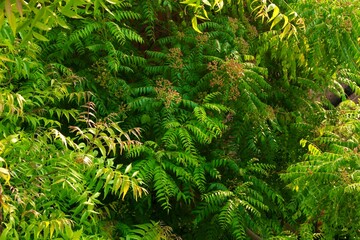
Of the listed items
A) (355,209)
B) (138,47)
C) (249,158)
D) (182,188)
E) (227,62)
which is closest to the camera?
(355,209)

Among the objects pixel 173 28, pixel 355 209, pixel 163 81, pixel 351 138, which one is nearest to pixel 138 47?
pixel 173 28

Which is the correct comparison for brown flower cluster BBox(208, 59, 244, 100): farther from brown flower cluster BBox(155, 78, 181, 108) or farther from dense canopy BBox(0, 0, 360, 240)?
brown flower cluster BBox(155, 78, 181, 108)

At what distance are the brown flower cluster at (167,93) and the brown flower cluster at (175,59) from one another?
0.60ft

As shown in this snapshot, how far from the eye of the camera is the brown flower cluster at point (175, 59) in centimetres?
394

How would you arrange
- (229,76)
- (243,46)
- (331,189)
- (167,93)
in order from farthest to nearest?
1. (243,46)
2. (229,76)
3. (167,93)
4. (331,189)

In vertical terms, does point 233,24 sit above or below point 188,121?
above

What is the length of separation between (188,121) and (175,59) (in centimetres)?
54

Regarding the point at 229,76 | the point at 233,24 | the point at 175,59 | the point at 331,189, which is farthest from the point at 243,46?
the point at 331,189

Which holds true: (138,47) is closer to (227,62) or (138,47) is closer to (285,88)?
(227,62)

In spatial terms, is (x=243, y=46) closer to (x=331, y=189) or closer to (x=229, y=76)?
(x=229, y=76)

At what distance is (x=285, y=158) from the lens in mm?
4371

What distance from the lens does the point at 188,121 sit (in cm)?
367

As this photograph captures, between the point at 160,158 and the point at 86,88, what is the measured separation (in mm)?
Result: 765

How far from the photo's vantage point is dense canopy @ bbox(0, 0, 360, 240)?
9.41ft
